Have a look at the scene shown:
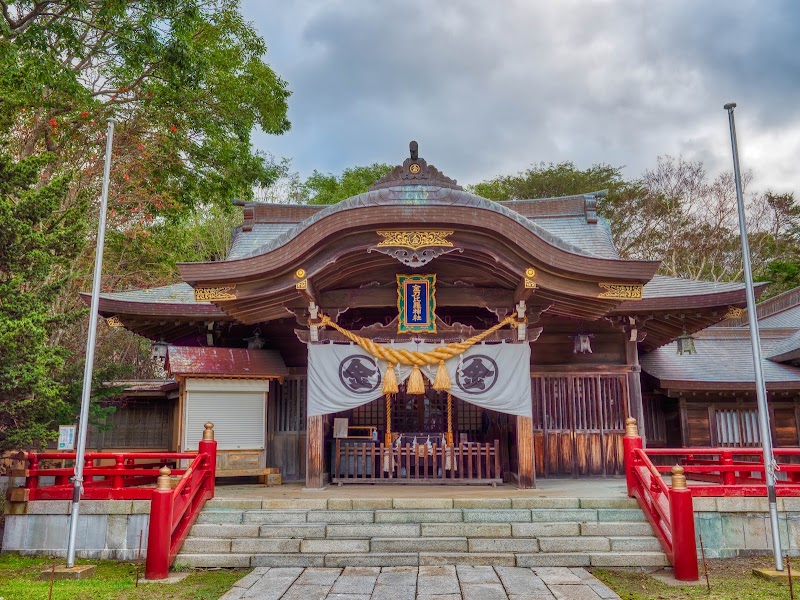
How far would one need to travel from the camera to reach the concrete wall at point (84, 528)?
739 cm

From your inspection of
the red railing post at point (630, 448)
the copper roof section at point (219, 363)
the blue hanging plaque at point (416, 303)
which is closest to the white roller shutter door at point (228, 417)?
the copper roof section at point (219, 363)

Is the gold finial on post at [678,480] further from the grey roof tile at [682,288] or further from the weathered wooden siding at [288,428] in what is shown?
the weathered wooden siding at [288,428]

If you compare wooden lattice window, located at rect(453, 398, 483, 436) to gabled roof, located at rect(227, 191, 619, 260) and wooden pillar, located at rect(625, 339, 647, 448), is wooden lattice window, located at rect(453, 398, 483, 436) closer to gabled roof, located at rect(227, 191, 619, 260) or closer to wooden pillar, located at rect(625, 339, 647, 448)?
wooden pillar, located at rect(625, 339, 647, 448)

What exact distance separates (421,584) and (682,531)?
2.81 metres

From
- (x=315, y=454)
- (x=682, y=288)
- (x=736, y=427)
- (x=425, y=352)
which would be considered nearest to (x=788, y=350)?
(x=736, y=427)

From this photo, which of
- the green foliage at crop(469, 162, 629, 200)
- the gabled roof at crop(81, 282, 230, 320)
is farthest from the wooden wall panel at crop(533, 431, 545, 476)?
the green foliage at crop(469, 162, 629, 200)

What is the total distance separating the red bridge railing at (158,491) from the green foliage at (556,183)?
23.7 metres

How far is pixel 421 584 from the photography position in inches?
229

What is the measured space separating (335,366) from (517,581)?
446cm

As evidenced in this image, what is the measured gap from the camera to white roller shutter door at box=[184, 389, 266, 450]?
1005 centimetres

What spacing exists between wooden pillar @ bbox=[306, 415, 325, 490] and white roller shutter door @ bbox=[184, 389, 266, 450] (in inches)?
56.6

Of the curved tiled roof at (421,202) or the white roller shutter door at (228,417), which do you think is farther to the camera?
the white roller shutter door at (228,417)

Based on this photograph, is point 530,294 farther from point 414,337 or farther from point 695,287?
point 695,287

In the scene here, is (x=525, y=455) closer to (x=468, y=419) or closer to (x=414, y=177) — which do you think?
(x=468, y=419)
